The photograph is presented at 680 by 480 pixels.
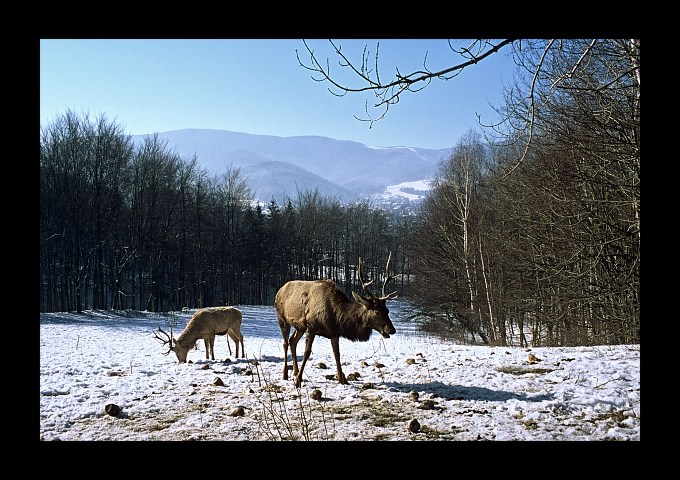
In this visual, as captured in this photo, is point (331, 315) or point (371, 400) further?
point (331, 315)

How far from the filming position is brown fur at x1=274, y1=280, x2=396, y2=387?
5730 millimetres

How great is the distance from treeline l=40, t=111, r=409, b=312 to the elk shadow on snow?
20.6 meters

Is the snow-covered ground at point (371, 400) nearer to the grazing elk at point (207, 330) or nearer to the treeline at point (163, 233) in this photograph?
the grazing elk at point (207, 330)

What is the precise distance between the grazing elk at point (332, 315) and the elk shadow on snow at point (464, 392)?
701mm

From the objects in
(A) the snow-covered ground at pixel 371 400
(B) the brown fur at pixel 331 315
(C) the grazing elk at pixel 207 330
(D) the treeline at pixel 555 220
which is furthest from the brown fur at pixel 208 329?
(D) the treeline at pixel 555 220

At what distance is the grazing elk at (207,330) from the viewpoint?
9.99 meters

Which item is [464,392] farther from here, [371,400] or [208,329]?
[208,329]

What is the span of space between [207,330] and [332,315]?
218 inches

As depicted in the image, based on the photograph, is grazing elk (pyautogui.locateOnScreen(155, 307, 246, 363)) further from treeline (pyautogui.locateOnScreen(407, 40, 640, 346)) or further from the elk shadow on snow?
treeline (pyautogui.locateOnScreen(407, 40, 640, 346))

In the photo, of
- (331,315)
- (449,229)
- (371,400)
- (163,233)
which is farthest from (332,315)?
(163,233)

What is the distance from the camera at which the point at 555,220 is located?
12.8 m

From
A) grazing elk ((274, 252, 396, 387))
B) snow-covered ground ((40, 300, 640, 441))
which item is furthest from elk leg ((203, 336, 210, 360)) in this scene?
grazing elk ((274, 252, 396, 387))
